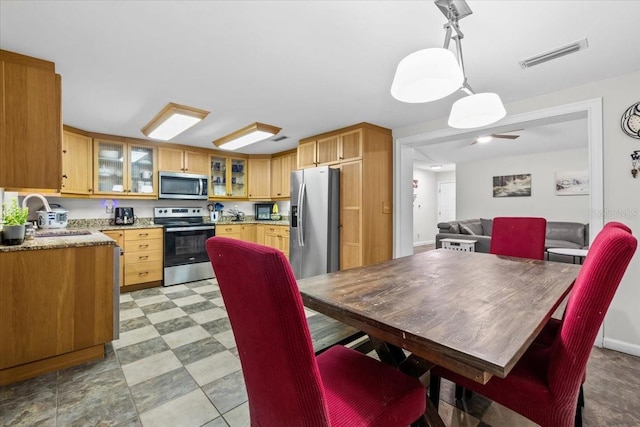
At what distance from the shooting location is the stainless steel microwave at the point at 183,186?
4371 millimetres

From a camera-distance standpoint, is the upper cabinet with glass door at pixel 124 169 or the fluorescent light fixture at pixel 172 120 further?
the upper cabinet with glass door at pixel 124 169

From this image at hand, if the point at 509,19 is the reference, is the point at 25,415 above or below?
below

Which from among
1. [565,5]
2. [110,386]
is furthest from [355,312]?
[565,5]

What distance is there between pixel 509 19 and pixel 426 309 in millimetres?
1703

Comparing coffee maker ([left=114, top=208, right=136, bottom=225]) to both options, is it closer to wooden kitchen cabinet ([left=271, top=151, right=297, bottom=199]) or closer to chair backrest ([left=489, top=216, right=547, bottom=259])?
wooden kitchen cabinet ([left=271, top=151, right=297, bottom=199])

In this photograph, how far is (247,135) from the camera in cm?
376

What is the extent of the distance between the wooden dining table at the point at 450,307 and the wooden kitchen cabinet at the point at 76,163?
383 cm

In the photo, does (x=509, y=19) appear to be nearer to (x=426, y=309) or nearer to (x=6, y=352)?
(x=426, y=309)

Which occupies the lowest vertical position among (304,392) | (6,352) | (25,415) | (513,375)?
(25,415)

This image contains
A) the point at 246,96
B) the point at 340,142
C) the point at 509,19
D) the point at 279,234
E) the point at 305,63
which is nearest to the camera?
the point at 509,19

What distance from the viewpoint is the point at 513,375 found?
111 cm

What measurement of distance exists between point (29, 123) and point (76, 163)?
202cm

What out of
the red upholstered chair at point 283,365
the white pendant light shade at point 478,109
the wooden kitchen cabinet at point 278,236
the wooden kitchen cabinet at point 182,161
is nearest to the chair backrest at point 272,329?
the red upholstered chair at point 283,365

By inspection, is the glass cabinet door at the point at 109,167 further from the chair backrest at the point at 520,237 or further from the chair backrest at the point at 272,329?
the chair backrest at the point at 520,237
